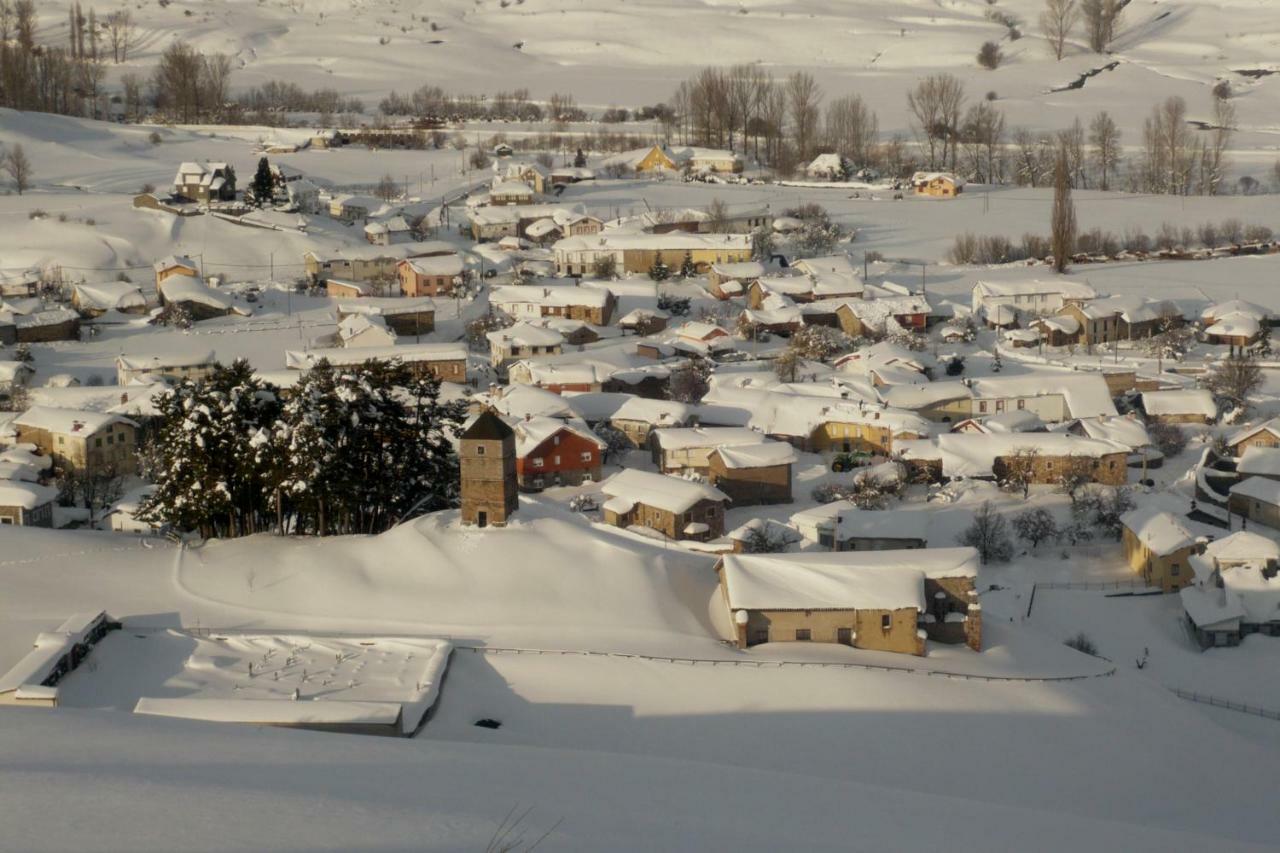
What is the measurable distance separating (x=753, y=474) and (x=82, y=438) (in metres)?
8.47

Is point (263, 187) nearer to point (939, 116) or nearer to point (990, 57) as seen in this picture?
point (939, 116)

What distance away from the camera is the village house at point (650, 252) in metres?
33.7

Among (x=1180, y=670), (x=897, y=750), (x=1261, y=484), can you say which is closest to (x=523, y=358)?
(x=1261, y=484)

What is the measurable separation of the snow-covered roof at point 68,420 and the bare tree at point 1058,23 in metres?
57.8

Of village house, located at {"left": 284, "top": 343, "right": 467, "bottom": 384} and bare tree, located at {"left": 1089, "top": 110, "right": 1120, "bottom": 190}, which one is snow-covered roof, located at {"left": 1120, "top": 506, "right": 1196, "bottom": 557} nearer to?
village house, located at {"left": 284, "top": 343, "right": 467, "bottom": 384}

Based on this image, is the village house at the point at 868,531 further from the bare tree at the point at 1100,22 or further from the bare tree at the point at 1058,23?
the bare tree at the point at 1100,22

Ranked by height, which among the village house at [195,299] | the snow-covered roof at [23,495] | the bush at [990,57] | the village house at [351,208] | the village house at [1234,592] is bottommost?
the village house at [1234,592]

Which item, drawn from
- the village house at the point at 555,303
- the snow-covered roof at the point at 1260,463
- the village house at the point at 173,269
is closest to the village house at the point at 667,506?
the snow-covered roof at the point at 1260,463

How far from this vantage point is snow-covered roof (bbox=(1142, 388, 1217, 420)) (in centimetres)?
2183

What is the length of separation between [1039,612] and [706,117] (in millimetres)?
38659

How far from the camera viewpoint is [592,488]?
1912 centimetres

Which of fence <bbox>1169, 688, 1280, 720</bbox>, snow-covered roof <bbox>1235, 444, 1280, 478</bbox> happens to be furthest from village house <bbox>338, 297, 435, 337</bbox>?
fence <bbox>1169, 688, 1280, 720</bbox>

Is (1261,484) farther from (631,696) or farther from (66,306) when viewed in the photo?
(66,306)

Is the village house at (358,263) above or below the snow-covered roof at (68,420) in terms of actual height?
above
